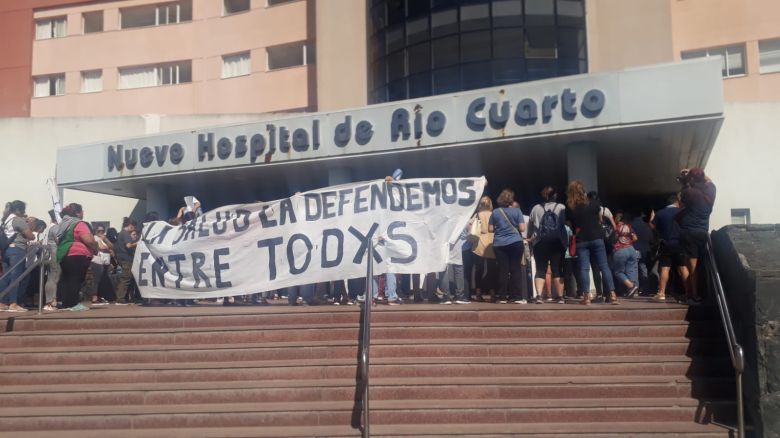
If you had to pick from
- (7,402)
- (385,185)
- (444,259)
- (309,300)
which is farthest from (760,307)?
(7,402)

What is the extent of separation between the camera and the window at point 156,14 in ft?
102

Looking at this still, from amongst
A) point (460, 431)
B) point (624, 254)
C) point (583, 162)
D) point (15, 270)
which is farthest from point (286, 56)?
point (460, 431)

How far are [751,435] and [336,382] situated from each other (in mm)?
4185

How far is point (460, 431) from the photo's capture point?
7.32m

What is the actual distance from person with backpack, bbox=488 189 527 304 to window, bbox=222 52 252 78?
20.7 meters

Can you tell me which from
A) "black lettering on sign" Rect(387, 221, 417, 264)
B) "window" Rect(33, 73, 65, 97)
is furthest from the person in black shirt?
→ "window" Rect(33, 73, 65, 97)

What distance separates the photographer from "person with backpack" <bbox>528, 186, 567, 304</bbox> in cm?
1073

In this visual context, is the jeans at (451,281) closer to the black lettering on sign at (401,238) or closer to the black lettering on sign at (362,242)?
the black lettering on sign at (401,238)

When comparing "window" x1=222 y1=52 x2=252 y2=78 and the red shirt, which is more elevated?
"window" x1=222 y1=52 x2=252 y2=78

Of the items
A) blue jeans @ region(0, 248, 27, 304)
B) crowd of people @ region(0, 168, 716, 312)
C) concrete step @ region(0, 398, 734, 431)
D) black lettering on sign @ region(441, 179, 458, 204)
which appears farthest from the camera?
blue jeans @ region(0, 248, 27, 304)

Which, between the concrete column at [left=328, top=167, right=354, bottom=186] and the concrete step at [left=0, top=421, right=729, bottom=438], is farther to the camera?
the concrete column at [left=328, top=167, right=354, bottom=186]

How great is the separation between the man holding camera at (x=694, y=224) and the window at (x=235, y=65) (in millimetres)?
22442

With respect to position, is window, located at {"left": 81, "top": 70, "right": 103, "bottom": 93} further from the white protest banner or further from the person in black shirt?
the person in black shirt

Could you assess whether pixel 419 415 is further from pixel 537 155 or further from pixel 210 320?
pixel 537 155
